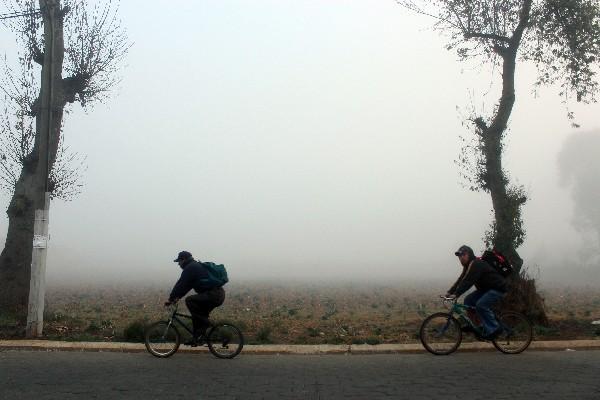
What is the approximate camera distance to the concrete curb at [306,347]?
A: 11.2 meters

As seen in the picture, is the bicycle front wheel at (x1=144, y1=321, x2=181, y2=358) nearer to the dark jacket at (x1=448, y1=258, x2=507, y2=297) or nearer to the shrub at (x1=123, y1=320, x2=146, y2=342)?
the shrub at (x1=123, y1=320, x2=146, y2=342)

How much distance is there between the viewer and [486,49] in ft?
51.4

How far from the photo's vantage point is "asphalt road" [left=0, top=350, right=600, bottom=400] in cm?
776

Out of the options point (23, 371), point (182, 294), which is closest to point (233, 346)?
point (182, 294)

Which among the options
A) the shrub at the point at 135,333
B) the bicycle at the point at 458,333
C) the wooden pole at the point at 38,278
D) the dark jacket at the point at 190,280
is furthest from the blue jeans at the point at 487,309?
the wooden pole at the point at 38,278

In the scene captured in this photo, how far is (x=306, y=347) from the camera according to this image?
37.3 ft

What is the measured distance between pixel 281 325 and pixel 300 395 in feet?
21.6

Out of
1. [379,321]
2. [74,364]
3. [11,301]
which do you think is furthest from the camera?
[379,321]

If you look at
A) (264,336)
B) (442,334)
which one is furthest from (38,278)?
(442,334)

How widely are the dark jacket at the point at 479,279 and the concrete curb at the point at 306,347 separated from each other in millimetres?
1255

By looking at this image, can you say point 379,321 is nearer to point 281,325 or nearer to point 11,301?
point 281,325

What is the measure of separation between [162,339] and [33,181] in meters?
5.91

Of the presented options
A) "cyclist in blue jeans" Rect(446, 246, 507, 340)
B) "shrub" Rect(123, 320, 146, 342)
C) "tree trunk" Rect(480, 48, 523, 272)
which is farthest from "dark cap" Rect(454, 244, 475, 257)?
"shrub" Rect(123, 320, 146, 342)

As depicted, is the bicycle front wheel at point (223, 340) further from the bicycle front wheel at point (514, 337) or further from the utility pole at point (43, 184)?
the bicycle front wheel at point (514, 337)
